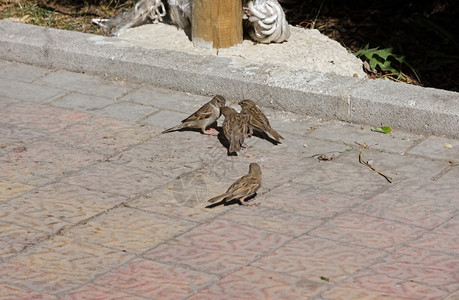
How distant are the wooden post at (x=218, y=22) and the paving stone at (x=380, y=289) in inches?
156

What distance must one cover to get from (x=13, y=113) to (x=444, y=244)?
4.11 m

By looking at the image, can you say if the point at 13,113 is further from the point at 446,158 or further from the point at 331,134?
the point at 446,158

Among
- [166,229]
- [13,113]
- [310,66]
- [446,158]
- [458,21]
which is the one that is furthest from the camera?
[458,21]

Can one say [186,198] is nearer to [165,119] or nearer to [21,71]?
[165,119]

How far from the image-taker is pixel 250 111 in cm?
709

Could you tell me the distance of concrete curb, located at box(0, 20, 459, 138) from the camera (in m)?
7.04

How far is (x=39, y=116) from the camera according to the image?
24.7ft

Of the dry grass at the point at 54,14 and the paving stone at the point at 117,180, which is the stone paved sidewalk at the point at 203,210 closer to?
the paving stone at the point at 117,180

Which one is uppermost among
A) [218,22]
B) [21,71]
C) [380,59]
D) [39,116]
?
→ [218,22]

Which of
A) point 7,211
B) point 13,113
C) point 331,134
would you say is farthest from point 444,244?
point 13,113

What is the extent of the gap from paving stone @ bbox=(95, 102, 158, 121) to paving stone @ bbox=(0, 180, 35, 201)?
5.01 feet

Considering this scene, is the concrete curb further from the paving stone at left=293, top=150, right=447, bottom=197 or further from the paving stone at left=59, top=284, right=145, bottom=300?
the paving stone at left=59, top=284, right=145, bottom=300

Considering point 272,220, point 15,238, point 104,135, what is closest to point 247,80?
point 104,135

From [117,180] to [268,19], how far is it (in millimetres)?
2680
